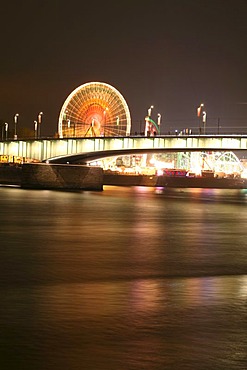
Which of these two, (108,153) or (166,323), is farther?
(108,153)

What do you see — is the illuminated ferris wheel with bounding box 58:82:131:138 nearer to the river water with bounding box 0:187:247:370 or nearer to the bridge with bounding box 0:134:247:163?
the bridge with bounding box 0:134:247:163

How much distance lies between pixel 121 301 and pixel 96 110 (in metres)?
96.1

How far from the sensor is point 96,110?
355 feet

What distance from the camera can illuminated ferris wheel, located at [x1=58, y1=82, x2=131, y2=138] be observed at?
10700cm

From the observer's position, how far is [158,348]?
970 centimetres

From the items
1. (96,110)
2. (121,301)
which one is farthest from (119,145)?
(121,301)

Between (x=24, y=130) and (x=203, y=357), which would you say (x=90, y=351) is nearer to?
(x=203, y=357)

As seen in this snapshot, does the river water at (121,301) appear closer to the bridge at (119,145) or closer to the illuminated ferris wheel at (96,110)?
the bridge at (119,145)

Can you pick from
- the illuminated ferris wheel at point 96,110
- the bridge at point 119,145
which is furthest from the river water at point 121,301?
the illuminated ferris wheel at point 96,110

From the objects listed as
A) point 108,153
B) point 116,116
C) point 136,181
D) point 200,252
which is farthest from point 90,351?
point 136,181

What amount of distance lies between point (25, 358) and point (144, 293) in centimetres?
502

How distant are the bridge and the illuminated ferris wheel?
4021mm

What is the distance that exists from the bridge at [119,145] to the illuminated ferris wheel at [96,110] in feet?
13.2

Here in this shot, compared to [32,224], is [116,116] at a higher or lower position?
higher
